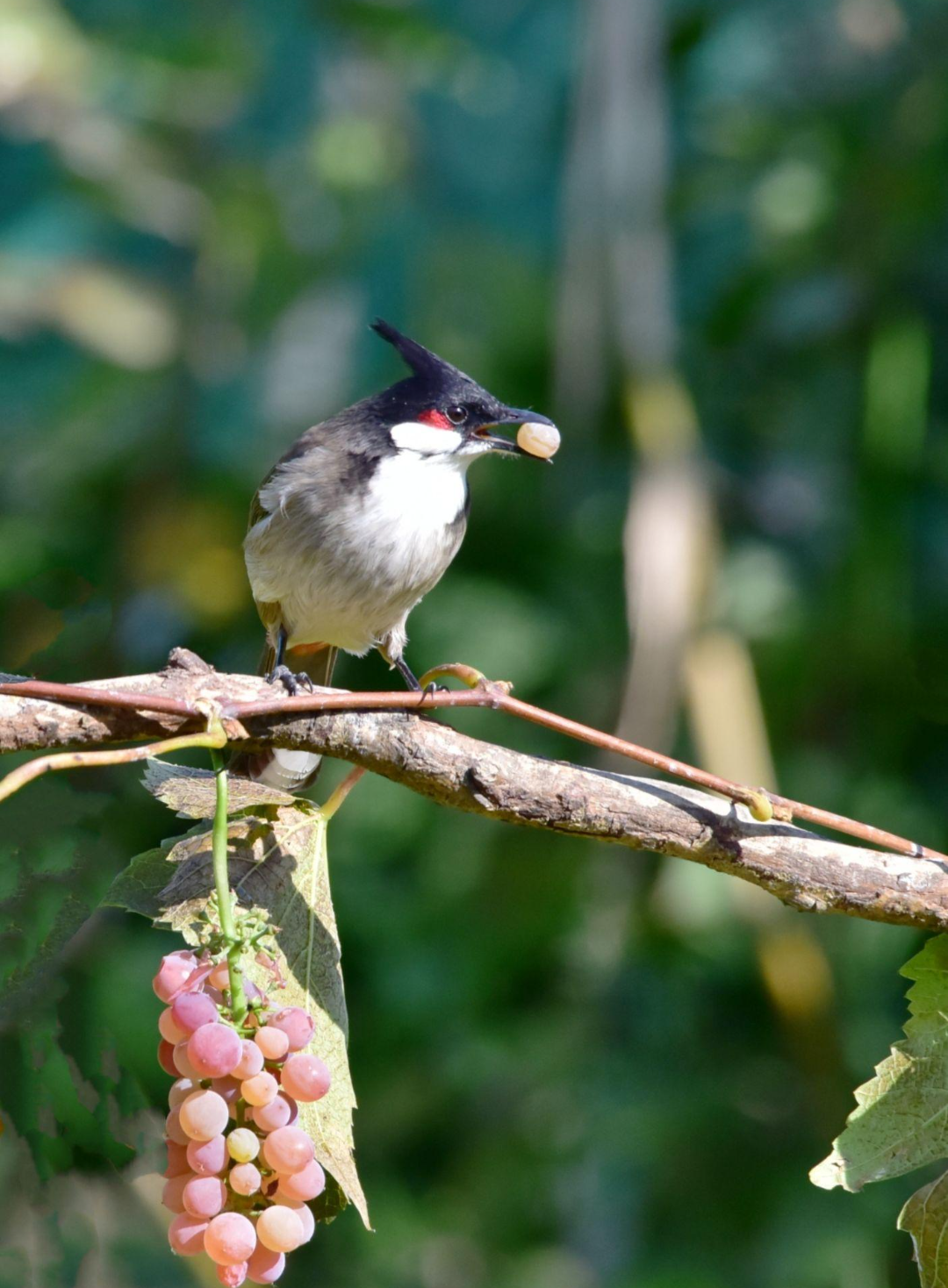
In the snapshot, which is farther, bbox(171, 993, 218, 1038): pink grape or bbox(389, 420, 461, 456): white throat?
bbox(389, 420, 461, 456): white throat

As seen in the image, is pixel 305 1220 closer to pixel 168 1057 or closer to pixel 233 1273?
pixel 233 1273

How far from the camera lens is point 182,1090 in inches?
46.6

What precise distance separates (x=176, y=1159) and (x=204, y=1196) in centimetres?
6

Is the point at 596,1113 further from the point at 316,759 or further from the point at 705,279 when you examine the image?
the point at 705,279

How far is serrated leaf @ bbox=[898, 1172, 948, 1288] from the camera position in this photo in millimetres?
1386

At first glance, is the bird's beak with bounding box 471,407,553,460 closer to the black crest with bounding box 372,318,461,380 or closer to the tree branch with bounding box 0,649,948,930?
the black crest with bounding box 372,318,461,380

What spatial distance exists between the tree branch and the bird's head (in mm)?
1440

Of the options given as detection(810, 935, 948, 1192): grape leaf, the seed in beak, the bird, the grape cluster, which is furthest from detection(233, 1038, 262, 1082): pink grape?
the bird

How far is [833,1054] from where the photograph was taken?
4.01 meters

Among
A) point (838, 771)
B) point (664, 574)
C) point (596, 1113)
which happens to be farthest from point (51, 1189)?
point (838, 771)

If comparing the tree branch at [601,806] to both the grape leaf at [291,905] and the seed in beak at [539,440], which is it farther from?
the seed in beak at [539,440]

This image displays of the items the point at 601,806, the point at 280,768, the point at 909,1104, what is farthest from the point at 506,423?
the point at 909,1104

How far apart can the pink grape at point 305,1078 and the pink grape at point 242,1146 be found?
0.16 feet

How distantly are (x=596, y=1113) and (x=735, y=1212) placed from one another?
0.48m
